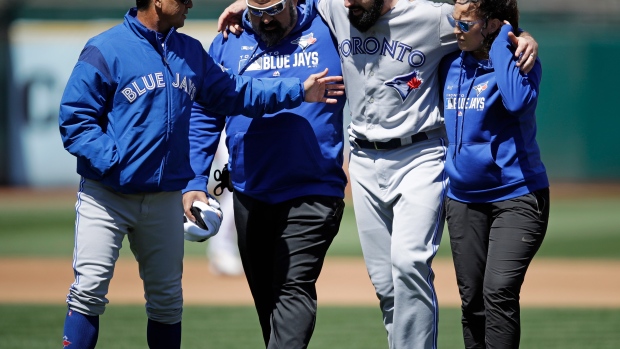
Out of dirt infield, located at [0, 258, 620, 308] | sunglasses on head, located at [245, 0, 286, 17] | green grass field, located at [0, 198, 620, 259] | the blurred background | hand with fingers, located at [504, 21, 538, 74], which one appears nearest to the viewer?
hand with fingers, located at [504, 21, 538, 74]

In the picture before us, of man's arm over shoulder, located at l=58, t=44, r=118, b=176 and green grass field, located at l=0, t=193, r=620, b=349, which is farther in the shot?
green grass field, located at l=0, t=193, r=620, b=349

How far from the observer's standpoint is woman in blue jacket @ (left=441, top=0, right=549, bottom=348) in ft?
15.1

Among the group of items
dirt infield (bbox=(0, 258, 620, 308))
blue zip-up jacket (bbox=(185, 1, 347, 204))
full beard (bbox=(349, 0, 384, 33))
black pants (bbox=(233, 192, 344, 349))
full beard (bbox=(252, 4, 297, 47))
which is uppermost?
full beard (bbox=(349, 0, 384, 33))

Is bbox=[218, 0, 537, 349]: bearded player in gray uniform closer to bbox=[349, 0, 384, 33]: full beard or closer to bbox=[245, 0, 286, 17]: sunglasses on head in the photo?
bbox=[349, 0, 384, 33]: full beard

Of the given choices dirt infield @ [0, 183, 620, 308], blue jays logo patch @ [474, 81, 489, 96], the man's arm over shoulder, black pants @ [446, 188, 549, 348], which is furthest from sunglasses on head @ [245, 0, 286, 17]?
dirt infield @ [0, 183, 620, 308]

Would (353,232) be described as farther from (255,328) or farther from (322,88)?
(322,88)

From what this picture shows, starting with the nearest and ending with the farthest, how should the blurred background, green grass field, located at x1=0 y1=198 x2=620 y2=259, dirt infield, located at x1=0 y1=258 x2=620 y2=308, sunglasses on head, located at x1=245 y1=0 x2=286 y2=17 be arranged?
sunglasses on head, located at x1=245 y1=0 x2=286 y2=17 → dirt infield, located at x1=0 y1=258 x2=620 y2=308 → green grass field, located at x1=0 y1=198 x2=620 y2=259 → the blurred background

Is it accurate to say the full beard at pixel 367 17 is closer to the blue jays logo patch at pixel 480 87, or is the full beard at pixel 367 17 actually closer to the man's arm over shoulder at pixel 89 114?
the blue jays logo patch at pixel 480 87

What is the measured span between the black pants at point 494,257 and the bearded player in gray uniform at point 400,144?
6.6 inches

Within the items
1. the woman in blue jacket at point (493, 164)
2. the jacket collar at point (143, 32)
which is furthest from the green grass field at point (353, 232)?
the jacket collar at point (143, 32)

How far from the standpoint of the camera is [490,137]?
4691mm

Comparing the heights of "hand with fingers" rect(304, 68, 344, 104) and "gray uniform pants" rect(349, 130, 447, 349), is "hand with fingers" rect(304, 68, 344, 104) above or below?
above

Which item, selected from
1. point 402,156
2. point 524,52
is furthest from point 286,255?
point 524,52

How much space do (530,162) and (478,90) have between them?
1.48 feet
